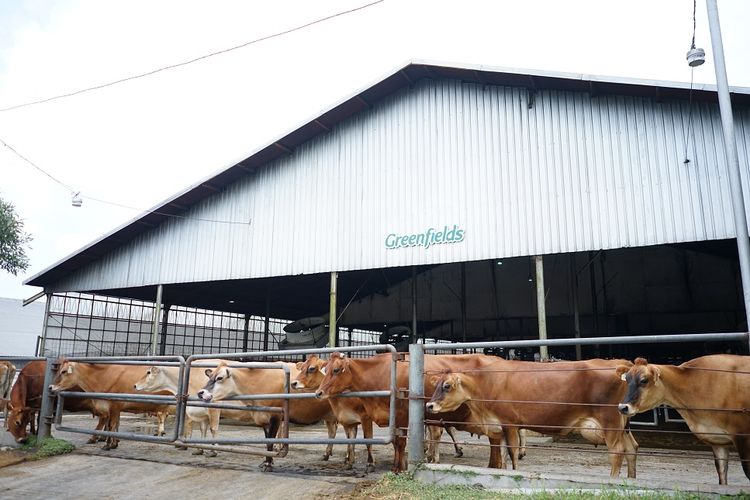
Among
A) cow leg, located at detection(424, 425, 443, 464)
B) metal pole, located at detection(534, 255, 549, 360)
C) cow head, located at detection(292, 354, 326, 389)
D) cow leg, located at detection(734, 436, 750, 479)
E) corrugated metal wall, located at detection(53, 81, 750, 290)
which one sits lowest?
cow leg, located at detection(424, 425, 443, 464)

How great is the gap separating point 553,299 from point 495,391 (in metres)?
16.0

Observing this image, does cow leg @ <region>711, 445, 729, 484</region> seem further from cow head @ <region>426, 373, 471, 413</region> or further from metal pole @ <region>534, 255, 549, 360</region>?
metal pole @ <region>534, 255, 549, 360</region>

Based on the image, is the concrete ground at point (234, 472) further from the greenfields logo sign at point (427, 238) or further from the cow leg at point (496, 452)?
the greenfields logo sign at point (427, 238)

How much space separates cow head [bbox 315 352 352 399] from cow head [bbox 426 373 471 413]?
1.26 m

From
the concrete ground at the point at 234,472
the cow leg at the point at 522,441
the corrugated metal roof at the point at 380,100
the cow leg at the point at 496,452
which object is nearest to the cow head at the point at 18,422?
the concrete ground at the point at 234,472

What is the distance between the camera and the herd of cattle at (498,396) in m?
5.73

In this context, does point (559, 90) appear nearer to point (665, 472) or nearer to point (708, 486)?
point (665, 472)

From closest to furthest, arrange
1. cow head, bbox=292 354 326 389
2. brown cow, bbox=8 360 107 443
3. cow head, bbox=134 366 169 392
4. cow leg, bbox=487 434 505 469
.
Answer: cow leg, bbox=487 434 505 469, cow head, bbox=292 354 326 389, brown cow, bbox=8 360 107 443, cow head, bbox=134 366 169 392

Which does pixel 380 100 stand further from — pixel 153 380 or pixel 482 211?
pixel 153 380

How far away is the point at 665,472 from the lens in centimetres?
820

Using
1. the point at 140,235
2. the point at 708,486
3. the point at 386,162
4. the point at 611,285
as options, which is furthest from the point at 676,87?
the point at 140,235

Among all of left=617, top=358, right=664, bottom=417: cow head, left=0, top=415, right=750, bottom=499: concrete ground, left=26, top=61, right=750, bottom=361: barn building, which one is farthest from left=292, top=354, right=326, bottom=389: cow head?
left=26, top=61, right=750, bottom=361: barn building

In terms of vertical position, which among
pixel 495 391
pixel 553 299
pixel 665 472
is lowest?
pixel 665 472

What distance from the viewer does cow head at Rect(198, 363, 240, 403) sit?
852 cm
